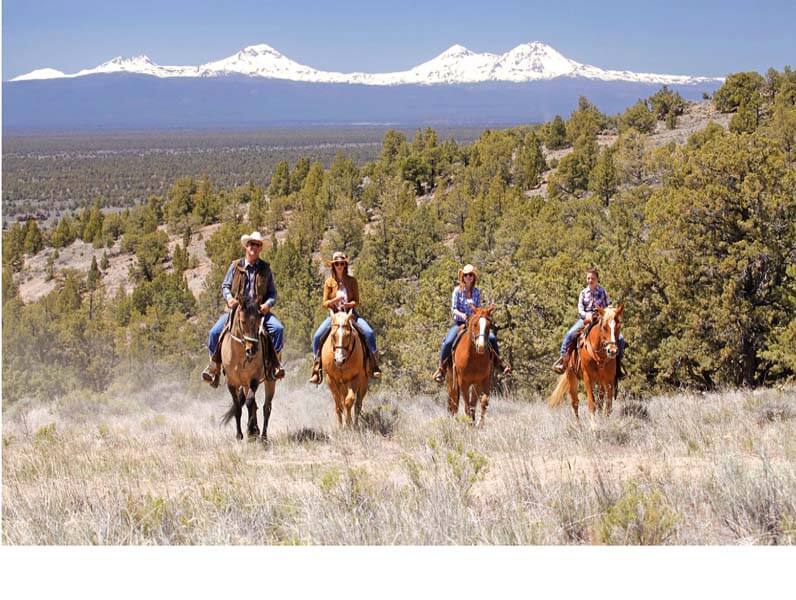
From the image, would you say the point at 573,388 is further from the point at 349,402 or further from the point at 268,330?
the point at 268,330

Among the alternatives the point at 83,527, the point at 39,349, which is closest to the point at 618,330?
the point at 83,527

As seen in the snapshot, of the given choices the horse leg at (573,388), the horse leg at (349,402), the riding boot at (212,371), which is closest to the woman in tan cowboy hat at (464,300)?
the horse leg at (573,388)

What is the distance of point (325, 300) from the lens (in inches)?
325

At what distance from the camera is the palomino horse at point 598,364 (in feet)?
27.9

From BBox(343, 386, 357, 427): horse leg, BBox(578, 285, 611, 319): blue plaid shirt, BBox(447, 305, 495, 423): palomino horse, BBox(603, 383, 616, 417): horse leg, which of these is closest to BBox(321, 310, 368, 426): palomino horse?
BBox(343, 386, 357, 427): horse leg

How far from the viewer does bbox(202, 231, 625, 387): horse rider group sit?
7.80 meters

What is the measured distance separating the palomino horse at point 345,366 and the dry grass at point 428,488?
575 mm

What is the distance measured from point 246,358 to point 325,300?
101cm

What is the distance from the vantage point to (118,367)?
29688 mm

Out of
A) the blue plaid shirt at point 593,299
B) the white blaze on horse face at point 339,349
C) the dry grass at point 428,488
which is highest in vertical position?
the blue plaid shirt at point 593,299

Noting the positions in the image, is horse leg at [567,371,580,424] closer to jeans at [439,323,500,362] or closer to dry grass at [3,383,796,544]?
→ jeans at [439,323,500,362]

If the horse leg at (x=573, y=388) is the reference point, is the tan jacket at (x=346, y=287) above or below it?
above

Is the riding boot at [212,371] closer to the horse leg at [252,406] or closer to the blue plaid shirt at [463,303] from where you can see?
the horse leg at [252,406]

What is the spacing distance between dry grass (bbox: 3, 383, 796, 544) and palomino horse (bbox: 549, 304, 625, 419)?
3.05ft
